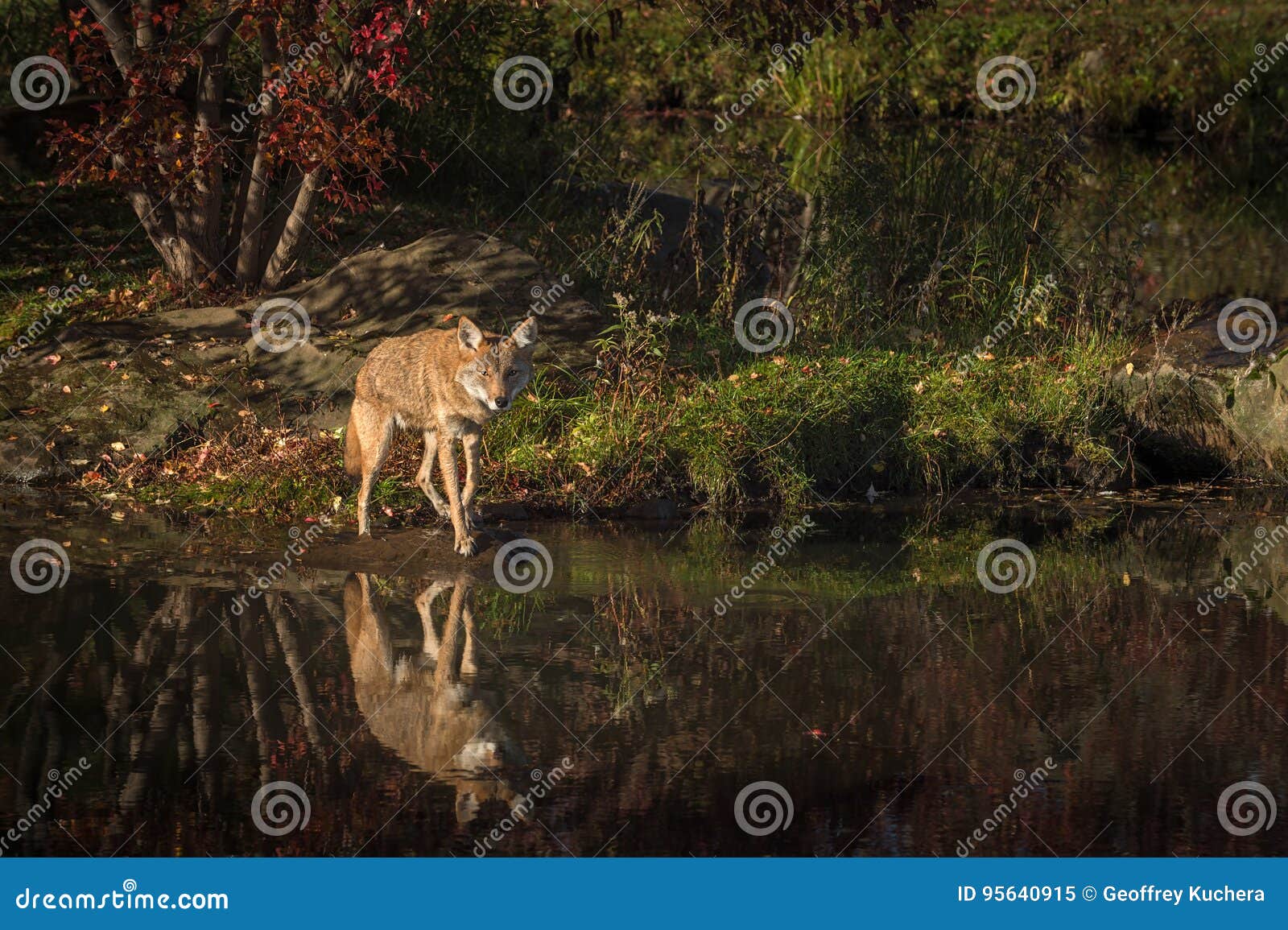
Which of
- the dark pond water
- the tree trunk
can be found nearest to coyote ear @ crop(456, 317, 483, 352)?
the dark pond water

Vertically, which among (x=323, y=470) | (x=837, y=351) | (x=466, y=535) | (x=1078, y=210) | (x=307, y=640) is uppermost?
(x=1078, y=210)

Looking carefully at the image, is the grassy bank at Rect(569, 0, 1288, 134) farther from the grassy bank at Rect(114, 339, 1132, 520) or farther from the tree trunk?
the grassy bank at Rect(114, 339, 1132, 520)

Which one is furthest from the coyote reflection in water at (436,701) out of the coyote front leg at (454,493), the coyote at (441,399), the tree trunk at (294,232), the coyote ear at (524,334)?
the tree trunk at (294,232)

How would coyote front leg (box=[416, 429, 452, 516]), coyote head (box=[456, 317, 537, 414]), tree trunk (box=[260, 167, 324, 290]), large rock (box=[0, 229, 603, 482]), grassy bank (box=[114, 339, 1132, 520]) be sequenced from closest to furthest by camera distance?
1. coyote head (box=[456, 317, 537, 414])
2. coyote front leg (box=[416, 429, 452, 516])
3. grassy bank (box=[114, 339, 1132, 520])
4. large rock (box=[0, 229, 603, 482])
5. tree trunk (box=[260, 167, 324, 290])

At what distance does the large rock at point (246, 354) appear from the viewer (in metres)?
12.9

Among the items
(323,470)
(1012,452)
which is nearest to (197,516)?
(323,470)

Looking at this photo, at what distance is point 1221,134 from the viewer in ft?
113

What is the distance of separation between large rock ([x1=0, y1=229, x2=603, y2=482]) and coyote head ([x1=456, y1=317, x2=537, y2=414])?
8.76ft

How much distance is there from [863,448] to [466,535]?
3.61 m

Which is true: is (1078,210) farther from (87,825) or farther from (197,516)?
(87,825)

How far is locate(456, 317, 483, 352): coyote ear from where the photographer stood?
34.5 feet

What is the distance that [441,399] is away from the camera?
10.8m

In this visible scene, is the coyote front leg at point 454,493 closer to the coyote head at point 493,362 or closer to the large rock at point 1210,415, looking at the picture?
the coyote head at point 493,362

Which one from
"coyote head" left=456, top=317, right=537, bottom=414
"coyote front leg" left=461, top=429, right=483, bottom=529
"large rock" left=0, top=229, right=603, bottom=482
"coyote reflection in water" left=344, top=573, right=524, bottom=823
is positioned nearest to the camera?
"coyote reflection in water" left=344, top=573, right=524, bottom=823
